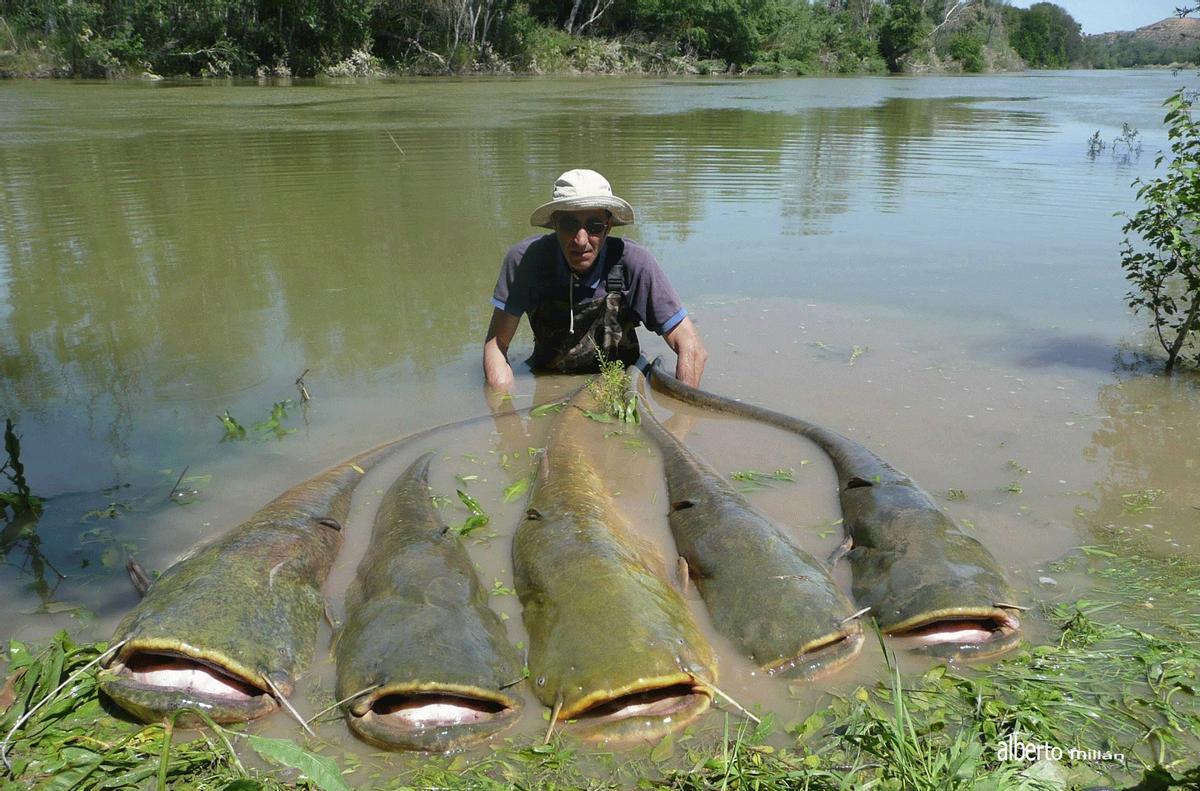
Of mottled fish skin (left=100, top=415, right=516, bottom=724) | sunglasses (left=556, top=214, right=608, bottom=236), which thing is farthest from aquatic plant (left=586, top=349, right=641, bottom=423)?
mottled fish skin (left=100, top=415, right=516, bottom=724)

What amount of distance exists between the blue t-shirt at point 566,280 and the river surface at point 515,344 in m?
0.72

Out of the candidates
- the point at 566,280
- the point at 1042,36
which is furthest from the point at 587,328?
the point at 1042,36

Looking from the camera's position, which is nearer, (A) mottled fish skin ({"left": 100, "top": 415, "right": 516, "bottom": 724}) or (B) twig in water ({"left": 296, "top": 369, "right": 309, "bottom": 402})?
(A) mottled fish skin ({"left": 100, "top": 415, "right": 516, "bottom": 724})

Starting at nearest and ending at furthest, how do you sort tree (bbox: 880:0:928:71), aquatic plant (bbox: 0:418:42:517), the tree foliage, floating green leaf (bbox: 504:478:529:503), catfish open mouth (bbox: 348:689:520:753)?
catfish open mouth (bbox: 348:689:520:753) → aquatic plant (bbox: 0:418:42:517) → floating green leaf (bbox: 504:478:529:503) → tree (bbox: 880:0:928:71) → the tree foliage

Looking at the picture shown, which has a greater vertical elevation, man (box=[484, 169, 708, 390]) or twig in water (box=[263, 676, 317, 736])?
man (box=[484, 169, 708, 390])

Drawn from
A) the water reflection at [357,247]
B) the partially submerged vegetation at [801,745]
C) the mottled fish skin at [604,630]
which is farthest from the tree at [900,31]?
the partially submerged vegetation at [801,745]

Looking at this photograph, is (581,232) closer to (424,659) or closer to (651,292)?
(651,292)

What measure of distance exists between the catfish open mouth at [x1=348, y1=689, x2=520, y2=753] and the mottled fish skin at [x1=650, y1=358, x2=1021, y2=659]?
5.17 ft

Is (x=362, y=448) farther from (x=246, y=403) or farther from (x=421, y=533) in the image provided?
(x=421, y=533)

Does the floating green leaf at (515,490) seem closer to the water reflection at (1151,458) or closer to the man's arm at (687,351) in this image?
the man's arm at (687,351)

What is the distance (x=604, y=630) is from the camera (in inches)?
118

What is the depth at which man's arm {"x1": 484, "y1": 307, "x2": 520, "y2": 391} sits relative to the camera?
6172 mm

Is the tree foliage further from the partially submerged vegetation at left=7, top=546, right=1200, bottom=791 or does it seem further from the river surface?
the partially submerged vegetation at left=7, top=546, right=1200, bottom=791

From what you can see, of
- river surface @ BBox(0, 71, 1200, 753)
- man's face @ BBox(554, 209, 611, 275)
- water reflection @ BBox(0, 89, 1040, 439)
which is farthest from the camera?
water reflection @ BBox(0, 89, 1040, 439)
